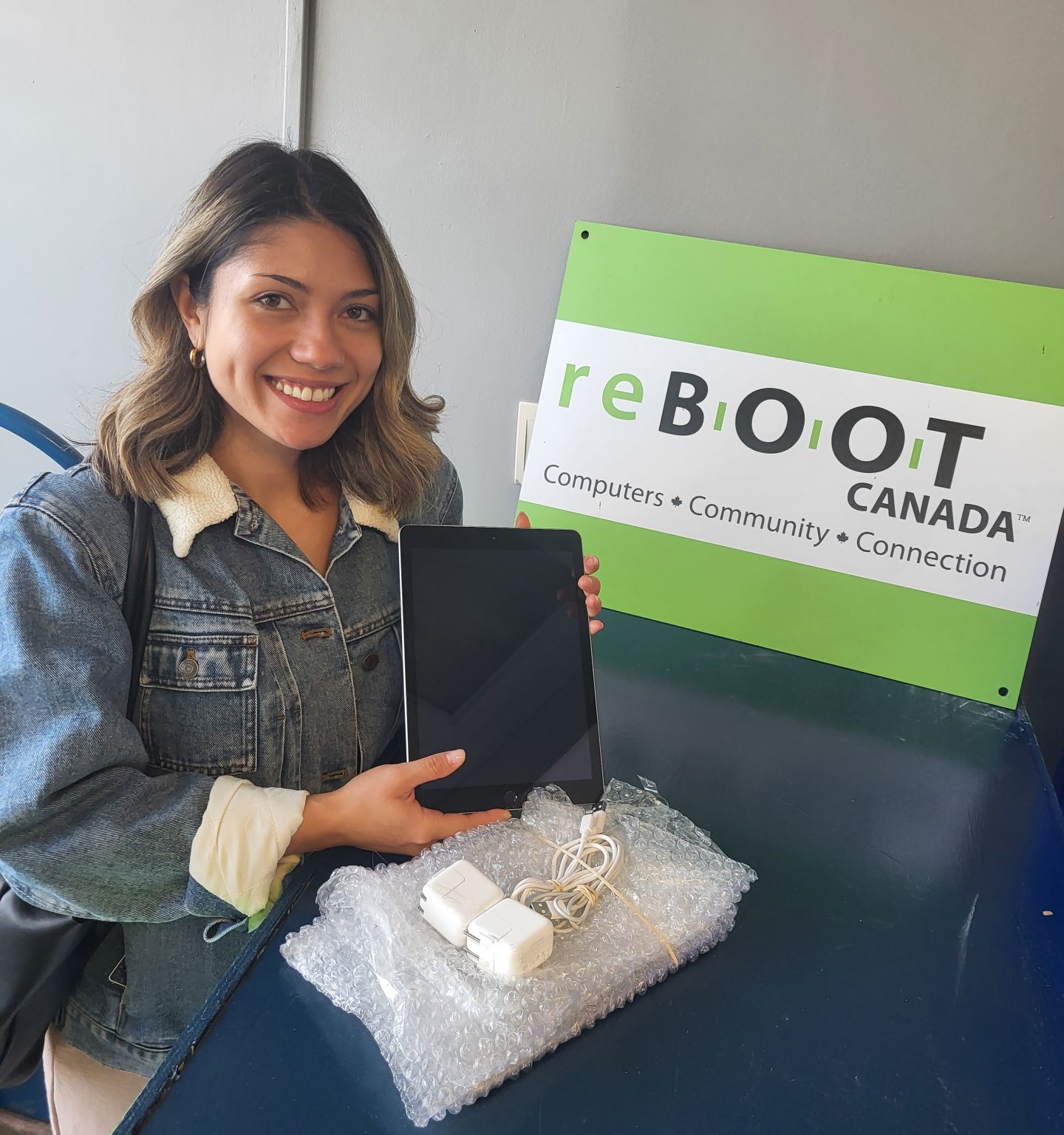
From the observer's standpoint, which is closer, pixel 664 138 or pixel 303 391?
pixel 303 391

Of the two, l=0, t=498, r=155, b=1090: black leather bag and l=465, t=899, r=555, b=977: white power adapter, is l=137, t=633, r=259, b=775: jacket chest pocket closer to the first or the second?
l=0, t=498, r=155, b=1090: black leather bag

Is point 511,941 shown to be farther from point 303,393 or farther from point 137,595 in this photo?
point 303,393

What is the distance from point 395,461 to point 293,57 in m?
0.83

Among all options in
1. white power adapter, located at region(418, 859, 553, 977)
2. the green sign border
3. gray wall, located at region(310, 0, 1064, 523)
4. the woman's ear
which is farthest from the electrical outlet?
white power adapter, located at region(418, 859, 553, 977)

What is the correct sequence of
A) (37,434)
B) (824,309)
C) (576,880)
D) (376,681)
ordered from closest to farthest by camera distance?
(576,880)
(376,681)
(37,434)
(824,309)

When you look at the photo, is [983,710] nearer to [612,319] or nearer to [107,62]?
[612,319]

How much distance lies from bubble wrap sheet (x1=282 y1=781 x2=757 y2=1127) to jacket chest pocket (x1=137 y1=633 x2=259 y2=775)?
0.62ft

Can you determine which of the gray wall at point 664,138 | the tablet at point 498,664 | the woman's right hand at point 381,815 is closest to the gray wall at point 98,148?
the gray wall at point 664,138

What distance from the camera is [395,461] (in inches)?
41.5

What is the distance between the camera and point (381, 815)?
786 millimetres

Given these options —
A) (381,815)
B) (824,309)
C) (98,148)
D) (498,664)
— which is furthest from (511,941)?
(98,148)

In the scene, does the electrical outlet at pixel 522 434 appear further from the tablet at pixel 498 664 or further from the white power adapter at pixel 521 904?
the white power adapter at pixel 521 904

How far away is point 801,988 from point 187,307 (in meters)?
0.83

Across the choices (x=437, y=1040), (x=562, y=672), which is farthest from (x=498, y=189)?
(x=437, y=1040)
